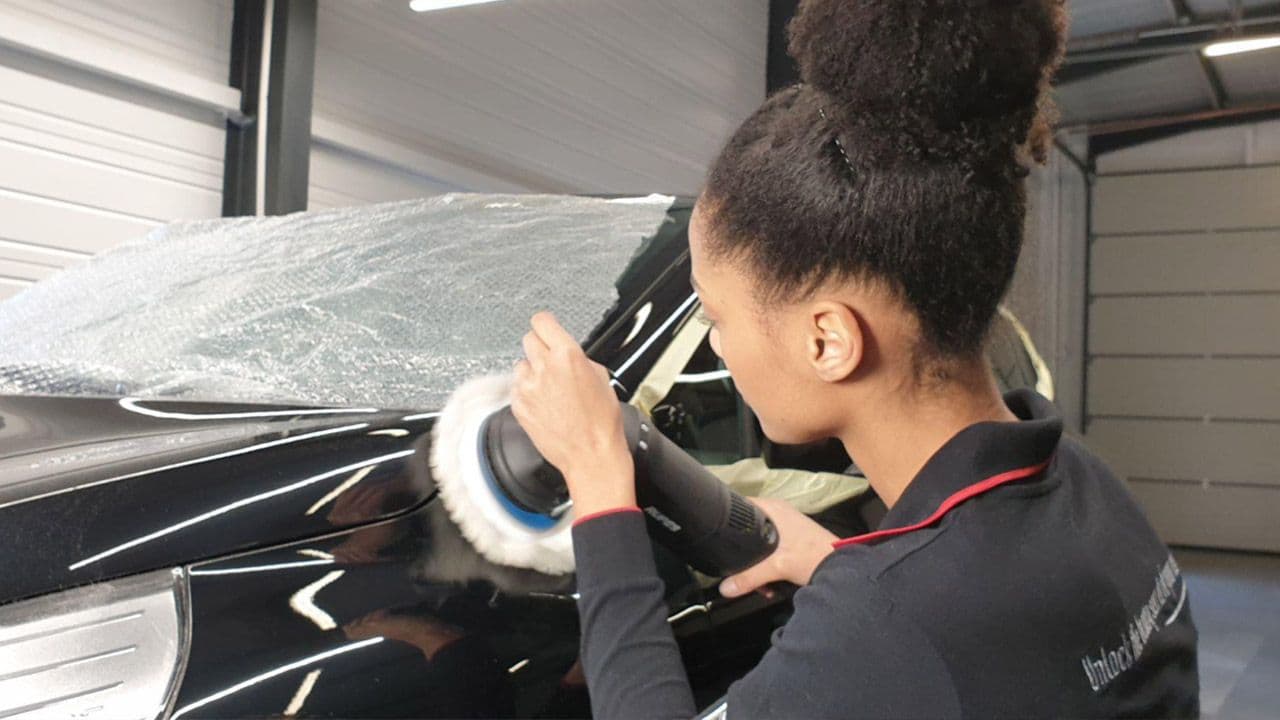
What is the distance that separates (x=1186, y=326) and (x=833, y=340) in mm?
11383

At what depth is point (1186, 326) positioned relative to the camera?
11094 millimetres

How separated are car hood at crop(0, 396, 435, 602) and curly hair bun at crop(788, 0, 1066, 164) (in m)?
0.53

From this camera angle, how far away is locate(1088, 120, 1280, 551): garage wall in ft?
35.1

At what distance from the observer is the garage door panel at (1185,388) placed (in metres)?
10.7

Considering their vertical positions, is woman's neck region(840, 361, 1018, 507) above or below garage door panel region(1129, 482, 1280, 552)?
above

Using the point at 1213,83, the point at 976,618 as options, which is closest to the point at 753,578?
the point at 976,618

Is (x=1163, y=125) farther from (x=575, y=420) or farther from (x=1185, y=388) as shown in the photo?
(x=575, y=420)

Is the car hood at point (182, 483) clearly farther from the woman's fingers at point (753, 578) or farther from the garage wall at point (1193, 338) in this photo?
the garage wall at point (1193, 338)

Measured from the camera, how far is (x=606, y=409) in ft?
3.42

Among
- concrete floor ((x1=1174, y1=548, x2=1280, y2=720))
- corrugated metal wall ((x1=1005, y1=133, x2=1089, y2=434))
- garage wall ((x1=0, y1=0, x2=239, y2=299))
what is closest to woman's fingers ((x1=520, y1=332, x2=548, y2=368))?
concrete floor ((x1=1174, y1=548, x2=1280, y2=720))

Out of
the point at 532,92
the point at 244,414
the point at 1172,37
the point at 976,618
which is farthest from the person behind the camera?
the point at 1172,37

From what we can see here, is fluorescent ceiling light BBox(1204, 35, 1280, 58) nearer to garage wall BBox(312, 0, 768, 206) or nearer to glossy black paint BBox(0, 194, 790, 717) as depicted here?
garage wall BBox(312, 0, 768, 206)

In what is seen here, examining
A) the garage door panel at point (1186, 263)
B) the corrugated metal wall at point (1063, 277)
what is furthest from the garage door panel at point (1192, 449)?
the garage door panel at point (1186, 263)

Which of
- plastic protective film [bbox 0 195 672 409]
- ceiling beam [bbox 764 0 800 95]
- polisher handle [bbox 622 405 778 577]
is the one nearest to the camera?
polisher handle [bbox 622 405 778 577]
